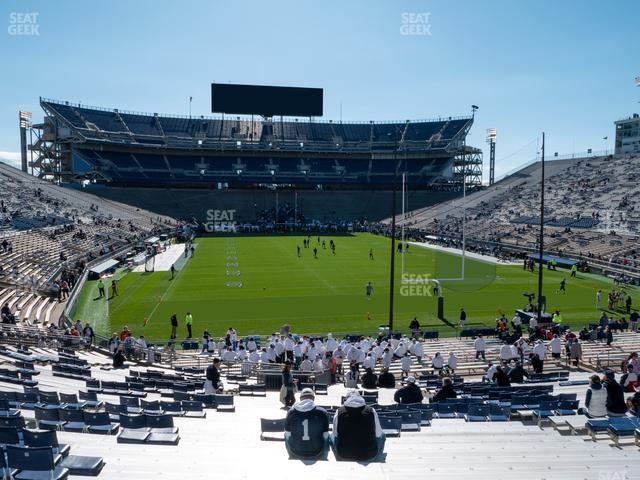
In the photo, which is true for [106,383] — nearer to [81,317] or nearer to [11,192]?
[81,317]

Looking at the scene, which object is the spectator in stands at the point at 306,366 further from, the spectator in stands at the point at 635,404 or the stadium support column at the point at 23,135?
the stadium support column at the point at 23,135

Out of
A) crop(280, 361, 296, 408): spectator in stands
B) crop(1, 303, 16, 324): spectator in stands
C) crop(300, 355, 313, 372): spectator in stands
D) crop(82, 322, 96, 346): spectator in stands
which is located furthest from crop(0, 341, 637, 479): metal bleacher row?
crop(1, 303, 16, 324): spectator in stands

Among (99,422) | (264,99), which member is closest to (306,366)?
(99,422)

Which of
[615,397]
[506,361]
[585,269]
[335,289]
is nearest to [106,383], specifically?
[615,397]

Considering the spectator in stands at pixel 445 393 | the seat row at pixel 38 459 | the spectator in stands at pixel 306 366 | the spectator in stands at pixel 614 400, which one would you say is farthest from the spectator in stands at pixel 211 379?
the spectator in stands at pixel 614 400

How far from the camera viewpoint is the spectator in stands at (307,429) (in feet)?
17.8

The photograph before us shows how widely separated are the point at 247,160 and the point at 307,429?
79.0 m

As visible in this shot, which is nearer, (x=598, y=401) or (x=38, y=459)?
(x=38, y=459)

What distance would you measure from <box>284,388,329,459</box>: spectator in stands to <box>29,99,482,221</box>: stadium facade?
67.4m

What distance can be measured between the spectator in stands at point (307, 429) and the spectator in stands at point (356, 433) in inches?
7.2

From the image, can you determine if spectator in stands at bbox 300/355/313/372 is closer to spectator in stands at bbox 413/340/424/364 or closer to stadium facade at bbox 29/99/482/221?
spectator in stands at bbox 413/340/424/364

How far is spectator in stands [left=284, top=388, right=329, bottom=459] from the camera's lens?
5414 millimetres

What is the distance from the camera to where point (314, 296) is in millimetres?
28297

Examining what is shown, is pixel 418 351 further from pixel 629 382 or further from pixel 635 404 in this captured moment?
pixel 635 404
